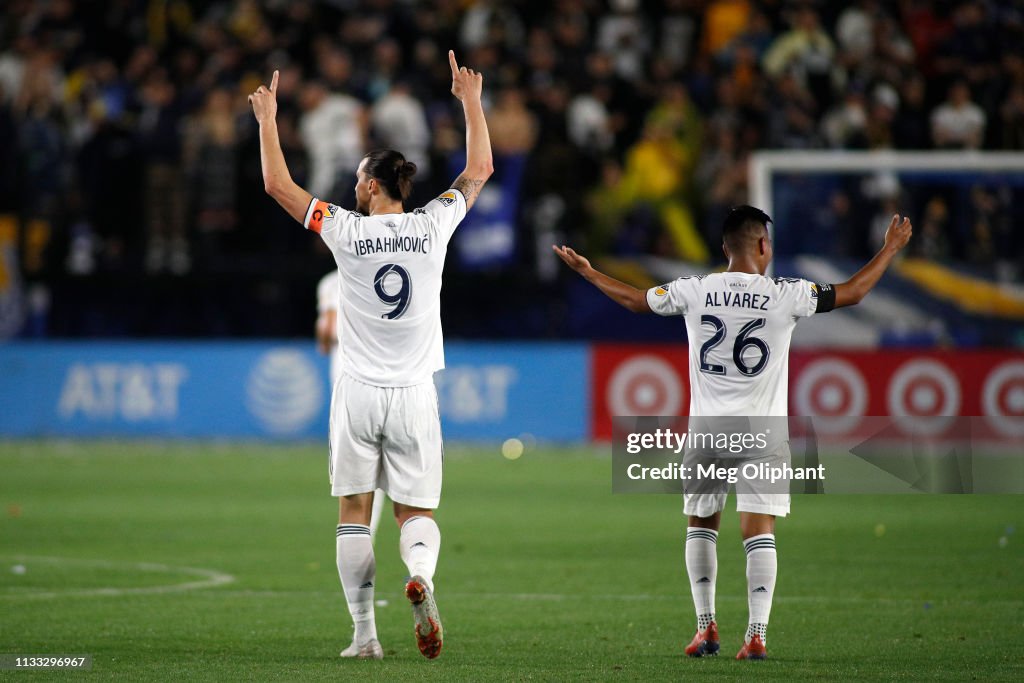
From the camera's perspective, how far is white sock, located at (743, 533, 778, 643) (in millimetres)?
7535

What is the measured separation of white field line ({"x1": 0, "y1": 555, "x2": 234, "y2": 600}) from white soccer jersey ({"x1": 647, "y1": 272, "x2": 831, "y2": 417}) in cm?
398

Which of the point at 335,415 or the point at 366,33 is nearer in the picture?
the point at 335,415

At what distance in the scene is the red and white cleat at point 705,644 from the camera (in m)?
7.68

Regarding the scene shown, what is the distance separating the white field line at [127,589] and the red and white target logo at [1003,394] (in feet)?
36.6

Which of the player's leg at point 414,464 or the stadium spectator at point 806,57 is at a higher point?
the stadium spectator at point 806,57

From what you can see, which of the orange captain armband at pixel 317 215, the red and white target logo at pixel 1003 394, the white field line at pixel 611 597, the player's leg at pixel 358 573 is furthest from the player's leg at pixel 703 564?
the red and white target logo at pixel 1003 394

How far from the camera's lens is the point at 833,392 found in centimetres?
1939

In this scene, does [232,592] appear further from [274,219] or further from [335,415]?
[274,219]

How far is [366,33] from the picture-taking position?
22.8 m

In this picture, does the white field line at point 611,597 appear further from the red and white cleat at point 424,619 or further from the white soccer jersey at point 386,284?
the red and white cleat at point 424,619

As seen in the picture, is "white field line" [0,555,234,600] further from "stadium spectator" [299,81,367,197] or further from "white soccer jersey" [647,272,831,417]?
"stadium spectator" [299,81,367,197]

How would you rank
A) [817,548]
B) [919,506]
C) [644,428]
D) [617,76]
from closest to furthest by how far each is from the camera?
[817,548], [919,506], [644,428], [617,76]

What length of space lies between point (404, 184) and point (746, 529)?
2.25 metres

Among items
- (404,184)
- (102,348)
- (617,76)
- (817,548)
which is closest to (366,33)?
(617,76)
